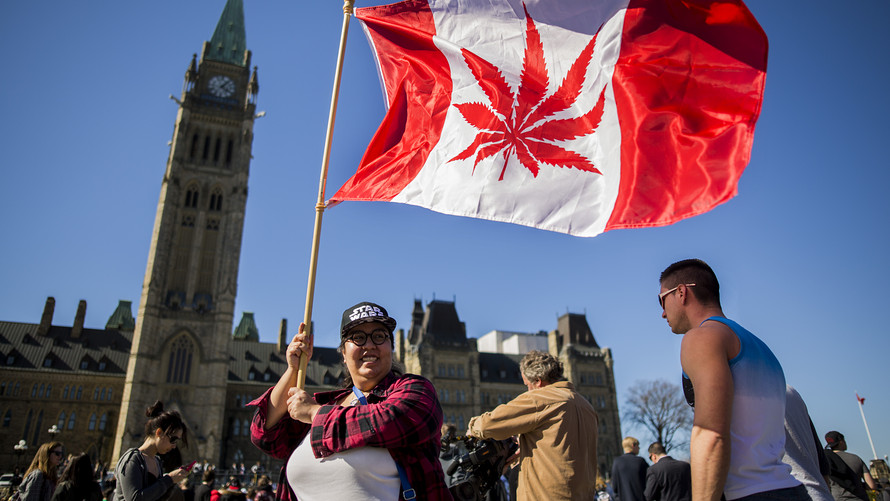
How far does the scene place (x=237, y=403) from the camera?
53656 mm

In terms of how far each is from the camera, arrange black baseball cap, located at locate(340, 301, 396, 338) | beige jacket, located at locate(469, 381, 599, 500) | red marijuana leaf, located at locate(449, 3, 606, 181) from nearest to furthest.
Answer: black baseball cap, located at locate(340, 301, 396, 338), beige jacket, located at locate(469, 381, 599, 500), red marijuana leaf, located at locate(449, 3, 606, 181)

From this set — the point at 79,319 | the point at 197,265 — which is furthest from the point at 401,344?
the point at 79,319

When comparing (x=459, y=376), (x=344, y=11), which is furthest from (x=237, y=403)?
(x=344, y=11)

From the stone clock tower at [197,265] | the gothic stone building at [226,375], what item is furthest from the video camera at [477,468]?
the gothic stone building at [226,375]

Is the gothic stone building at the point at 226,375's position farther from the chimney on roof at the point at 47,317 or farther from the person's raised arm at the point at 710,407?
the person's raised arm at the point at 710,407

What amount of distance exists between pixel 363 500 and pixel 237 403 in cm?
5638

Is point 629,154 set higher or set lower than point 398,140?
lower

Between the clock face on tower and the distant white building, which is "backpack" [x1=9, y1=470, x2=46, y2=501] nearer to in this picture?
the clock face on tower

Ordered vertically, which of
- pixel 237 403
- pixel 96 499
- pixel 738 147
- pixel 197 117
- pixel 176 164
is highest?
pixel 197 117

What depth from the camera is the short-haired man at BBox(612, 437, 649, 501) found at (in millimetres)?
7480

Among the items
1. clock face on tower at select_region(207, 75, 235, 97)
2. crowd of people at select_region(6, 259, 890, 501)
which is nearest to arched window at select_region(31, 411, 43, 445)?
clock face on tower at select_region(207, 75, 235, 97)

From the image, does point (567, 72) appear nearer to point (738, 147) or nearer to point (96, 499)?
point (738, 147)

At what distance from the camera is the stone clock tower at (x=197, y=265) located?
44.2m

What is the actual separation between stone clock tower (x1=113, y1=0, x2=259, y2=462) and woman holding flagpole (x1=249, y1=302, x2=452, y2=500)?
1740 inches
